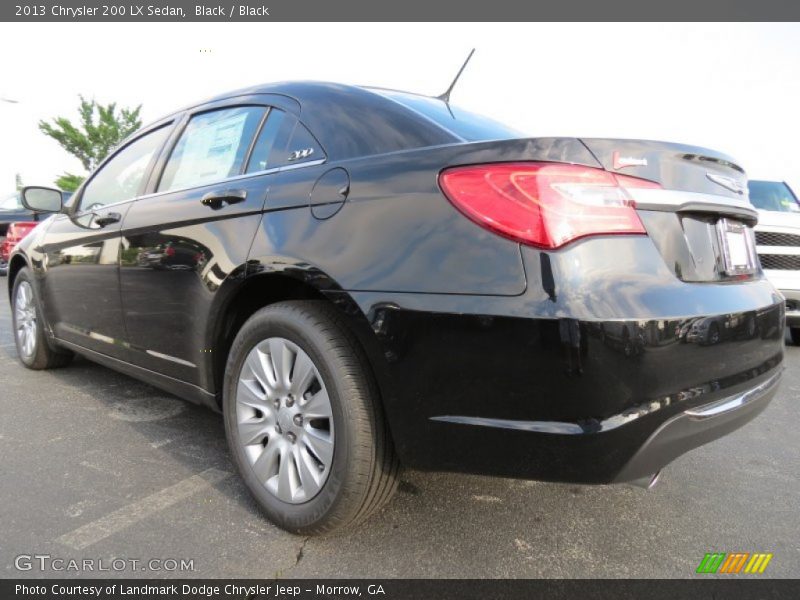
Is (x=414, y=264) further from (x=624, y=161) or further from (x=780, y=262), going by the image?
(x=780, y=262)

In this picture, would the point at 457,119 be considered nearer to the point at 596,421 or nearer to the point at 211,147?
the point at 211,147

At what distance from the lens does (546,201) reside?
1499mm

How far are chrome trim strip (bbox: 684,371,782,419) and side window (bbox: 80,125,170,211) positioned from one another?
9.09 ft

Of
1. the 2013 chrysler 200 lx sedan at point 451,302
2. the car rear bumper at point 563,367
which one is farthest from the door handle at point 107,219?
the car rear bumper at point 563,367

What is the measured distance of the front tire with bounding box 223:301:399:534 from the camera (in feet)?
5.74

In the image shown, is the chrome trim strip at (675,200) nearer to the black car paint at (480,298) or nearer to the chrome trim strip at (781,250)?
the black car paint at (480,298)

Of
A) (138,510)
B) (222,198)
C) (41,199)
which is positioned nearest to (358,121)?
(222,198)

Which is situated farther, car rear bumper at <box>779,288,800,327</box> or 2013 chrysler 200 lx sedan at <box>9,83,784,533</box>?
car rear bumper at <box>779,288,800,327</box>

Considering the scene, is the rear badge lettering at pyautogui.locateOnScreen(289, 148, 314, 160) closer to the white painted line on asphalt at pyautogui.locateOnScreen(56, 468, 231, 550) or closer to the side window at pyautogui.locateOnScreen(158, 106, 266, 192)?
the side window at pyautogui.locateOnScreen(158, 106, 266, 192)

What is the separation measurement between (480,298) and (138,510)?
155 centimetres

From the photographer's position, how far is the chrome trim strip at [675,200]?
158 cm

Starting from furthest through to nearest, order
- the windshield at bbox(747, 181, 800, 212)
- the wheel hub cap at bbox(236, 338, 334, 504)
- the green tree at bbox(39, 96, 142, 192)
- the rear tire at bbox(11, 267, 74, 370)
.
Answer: the green tree at bbox(39, 96, 142, 192), the windshield at bbox(747, 181, 800, 212), the rear tire at bbox(11, 267, 74, 370), the wheel hub cap at bbox(236, 338, 334, 504)
